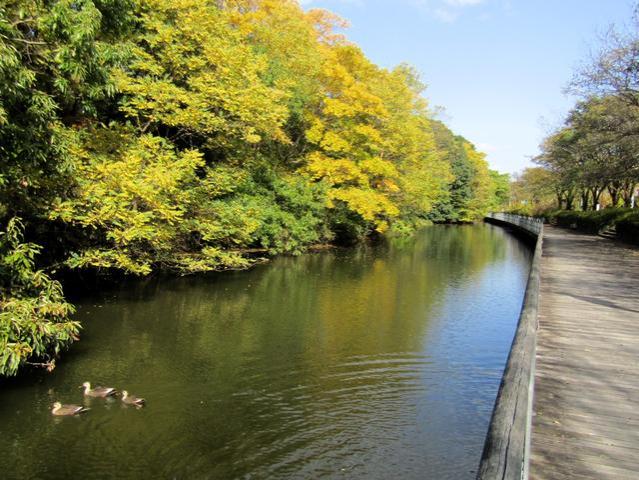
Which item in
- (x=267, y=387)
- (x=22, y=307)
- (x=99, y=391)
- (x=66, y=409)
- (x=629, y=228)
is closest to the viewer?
(x=66, y=409)

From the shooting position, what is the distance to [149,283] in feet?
52.0

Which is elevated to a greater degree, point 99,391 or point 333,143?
point 333,143

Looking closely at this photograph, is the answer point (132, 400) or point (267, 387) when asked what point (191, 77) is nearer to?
point (267, 387)

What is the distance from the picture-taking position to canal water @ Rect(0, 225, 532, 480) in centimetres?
586

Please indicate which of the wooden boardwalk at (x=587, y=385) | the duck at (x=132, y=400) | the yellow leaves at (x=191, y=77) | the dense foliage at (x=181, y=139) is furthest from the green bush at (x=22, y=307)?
the yellow leaves at (x=191, y=77)

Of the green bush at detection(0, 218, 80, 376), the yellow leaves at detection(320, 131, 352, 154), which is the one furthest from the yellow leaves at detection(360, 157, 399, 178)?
the green bush at detection(0, 218, 80, 376)

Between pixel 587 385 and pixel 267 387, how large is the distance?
465cm

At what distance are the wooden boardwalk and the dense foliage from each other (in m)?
6.46

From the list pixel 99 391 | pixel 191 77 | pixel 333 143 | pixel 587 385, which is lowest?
pixel 99 391

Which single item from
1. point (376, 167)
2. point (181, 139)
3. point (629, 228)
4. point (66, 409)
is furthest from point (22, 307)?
point (629, 228)

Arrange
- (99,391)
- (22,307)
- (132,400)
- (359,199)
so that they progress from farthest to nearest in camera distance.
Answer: (359,199)
(99,391)
(132,400)
(22,307)

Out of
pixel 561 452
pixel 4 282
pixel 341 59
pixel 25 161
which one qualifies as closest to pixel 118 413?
pixel 4 282

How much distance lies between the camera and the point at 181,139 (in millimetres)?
16609

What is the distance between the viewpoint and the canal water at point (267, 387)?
5859 mm
